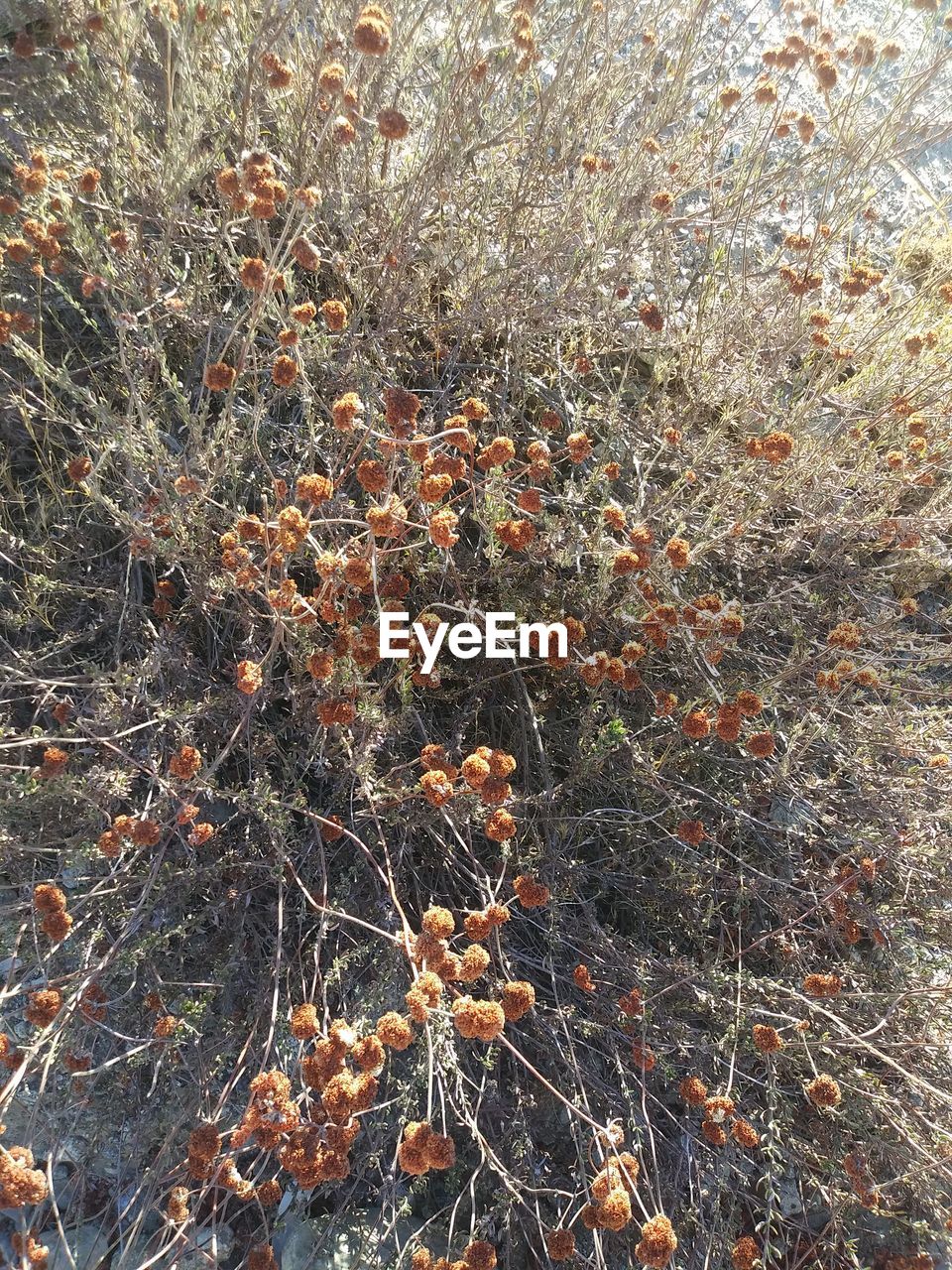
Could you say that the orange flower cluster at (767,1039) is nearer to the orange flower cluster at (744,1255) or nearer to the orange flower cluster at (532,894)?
the orange flower cluster at (744,1255)

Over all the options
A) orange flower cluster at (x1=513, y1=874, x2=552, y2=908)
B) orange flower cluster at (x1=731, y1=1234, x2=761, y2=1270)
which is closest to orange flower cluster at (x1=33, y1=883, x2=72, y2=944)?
orange flower cluster at (x1=513, y1=874, x2=552, y2=908)

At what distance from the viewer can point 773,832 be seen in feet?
8.31

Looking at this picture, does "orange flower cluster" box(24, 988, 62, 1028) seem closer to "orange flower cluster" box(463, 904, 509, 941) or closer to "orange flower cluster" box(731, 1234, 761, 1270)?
"orange flower cluster" box(463, 904, 509, 941)

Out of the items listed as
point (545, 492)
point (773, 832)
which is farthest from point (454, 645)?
point (773, 832)

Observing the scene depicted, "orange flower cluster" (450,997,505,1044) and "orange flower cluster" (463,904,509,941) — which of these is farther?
"orange flower cluster" (463,904,509,941)

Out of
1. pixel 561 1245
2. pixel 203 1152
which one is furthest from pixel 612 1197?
pixel 203 1152

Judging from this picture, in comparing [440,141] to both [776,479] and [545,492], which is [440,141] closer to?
[545,492]

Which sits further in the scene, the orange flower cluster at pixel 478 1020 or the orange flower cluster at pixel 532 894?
the orange flower cluster at pixel 532 894

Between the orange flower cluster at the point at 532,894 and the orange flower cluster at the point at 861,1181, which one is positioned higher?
the orange flower cluster at the point at 532,894

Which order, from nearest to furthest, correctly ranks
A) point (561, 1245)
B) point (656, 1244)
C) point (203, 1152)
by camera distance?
point (656, 1244), point (203, 1152), point (561, 1245)

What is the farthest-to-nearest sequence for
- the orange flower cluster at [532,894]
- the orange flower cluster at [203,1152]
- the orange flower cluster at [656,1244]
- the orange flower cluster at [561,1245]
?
Answer: the orange flower cluster at [532,894] → the orange flower cluster at [561,1245] → the orange flower cluster at [203,1152] → the orange flower cluster at [656,1244]

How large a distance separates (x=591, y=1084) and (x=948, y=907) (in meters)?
1.17

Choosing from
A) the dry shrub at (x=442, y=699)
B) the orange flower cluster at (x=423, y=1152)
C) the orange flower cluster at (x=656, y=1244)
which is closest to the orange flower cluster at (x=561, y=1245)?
the dry shrub at (x=442, y=699)

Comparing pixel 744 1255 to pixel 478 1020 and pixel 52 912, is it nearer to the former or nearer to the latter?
pixel 478 1020
